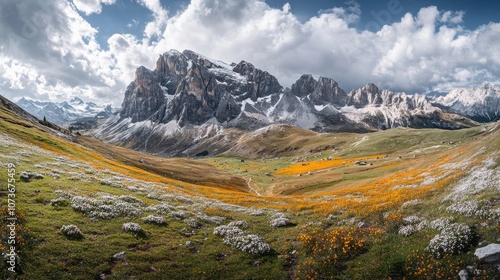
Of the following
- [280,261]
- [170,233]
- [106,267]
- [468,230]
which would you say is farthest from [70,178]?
[468,230]

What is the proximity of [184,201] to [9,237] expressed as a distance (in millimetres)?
22552

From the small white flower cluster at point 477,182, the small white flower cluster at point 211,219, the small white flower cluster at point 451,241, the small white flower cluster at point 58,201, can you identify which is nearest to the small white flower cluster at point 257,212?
the small white flower cluster at point 211,219

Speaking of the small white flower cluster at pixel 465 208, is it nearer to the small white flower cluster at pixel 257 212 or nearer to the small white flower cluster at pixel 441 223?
the small white flower cluster at pixel 441 223

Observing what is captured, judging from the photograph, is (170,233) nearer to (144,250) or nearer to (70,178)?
(144,250)

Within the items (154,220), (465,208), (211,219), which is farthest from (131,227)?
(465,208)

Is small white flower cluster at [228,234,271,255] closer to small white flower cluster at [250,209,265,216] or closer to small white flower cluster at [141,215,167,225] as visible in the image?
small white flower cluster at [141,215,167,225]

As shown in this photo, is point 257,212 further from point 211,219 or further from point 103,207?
point 103,207

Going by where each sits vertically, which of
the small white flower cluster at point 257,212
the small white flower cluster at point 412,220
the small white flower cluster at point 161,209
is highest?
the small white flower cluster at point 412,220

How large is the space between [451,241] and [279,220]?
1587 centimetres

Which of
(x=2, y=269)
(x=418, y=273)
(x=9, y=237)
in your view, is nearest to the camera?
(x=2, y=269)

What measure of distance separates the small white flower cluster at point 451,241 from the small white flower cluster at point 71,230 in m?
24.7

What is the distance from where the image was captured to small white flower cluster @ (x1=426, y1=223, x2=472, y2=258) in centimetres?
1823

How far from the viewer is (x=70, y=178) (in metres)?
37.8

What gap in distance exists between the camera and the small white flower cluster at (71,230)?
21.5m
